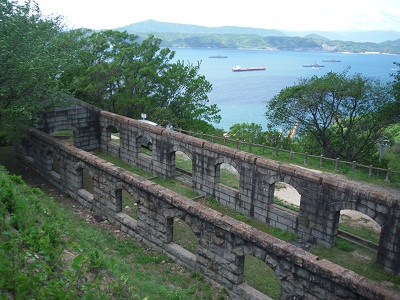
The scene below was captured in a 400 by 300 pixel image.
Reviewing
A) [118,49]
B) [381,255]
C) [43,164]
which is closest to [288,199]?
[381,255]

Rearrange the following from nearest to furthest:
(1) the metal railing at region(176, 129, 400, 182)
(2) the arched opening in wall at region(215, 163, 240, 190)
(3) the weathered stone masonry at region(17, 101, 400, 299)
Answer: (3) the weathered stone masonry at region(17, 101, 400, 299), (2) the arched opening in wall at region(215, 163, 240, 190), (1) the metal railing at region(176, 129, 400, 182)

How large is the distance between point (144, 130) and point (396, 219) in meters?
11.8

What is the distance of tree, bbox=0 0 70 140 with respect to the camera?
51.0 ft

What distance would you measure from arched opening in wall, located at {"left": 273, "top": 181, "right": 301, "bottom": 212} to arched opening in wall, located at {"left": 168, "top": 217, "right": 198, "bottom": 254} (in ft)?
15.0

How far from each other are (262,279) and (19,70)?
11.4 metres

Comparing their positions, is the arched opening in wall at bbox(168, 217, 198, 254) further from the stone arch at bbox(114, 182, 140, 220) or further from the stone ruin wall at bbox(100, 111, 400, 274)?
the stone ruin wall at bbox(100, 111, 400, 274)

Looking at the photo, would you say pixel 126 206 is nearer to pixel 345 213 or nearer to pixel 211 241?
pixel 211 241

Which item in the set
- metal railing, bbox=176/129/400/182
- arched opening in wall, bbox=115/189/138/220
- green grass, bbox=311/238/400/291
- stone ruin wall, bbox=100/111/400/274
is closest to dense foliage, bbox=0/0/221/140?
metal railing, bbox=176/129/400/182

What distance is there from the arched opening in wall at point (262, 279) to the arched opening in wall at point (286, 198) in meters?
4.95

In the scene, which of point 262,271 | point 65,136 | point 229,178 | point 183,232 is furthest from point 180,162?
point 262,271

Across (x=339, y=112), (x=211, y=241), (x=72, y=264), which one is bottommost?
(x=211, y=241)

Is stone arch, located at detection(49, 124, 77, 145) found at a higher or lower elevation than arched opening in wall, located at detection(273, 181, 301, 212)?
higher

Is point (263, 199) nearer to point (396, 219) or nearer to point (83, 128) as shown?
point (396, 219)

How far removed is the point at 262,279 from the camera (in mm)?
11578
